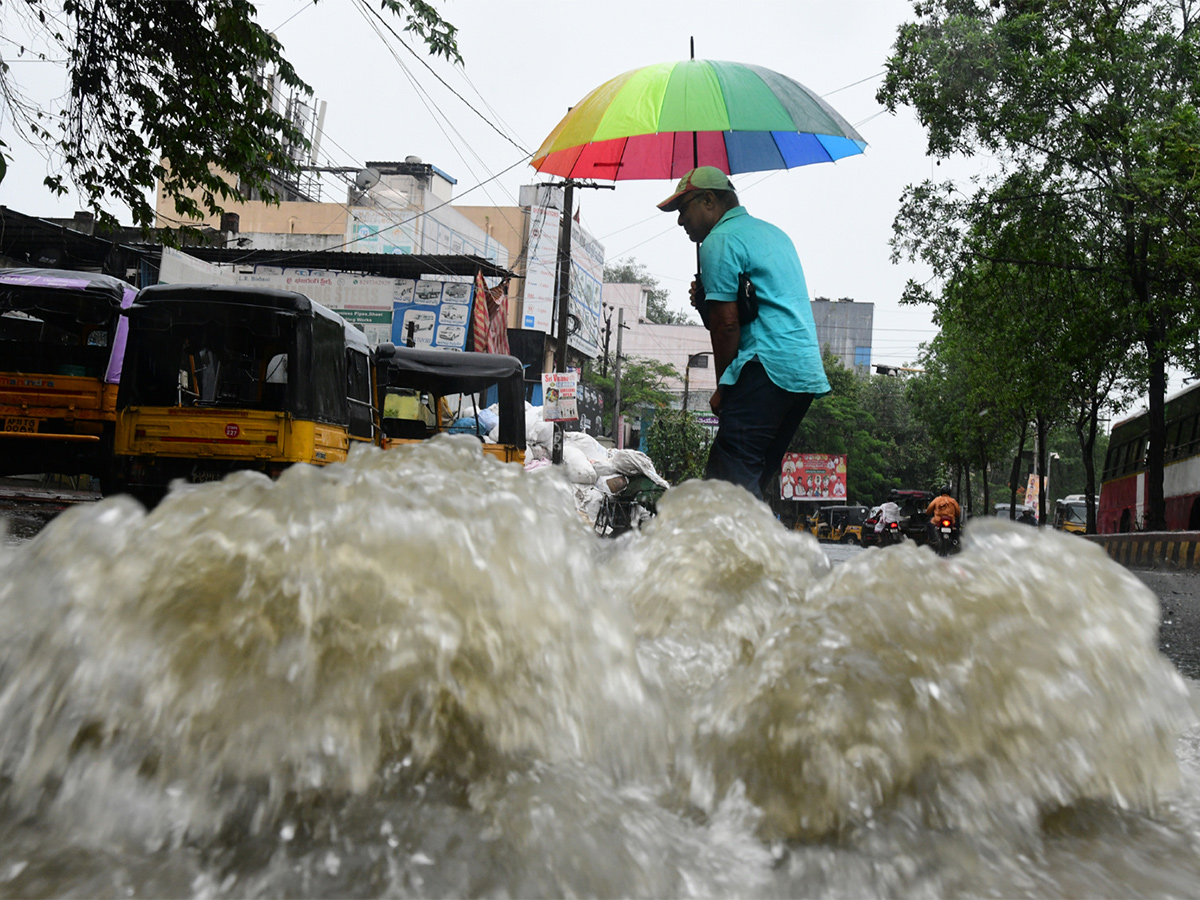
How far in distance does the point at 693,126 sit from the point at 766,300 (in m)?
1.40

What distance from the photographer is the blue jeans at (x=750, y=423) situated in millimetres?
3936

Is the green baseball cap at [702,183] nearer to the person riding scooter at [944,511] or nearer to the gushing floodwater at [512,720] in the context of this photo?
the gushing floodwater at [512,720]

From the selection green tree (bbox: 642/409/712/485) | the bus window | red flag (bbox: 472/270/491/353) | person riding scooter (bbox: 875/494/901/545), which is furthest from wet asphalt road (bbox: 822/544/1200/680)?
green tree (bbox: 642/409/712/485)

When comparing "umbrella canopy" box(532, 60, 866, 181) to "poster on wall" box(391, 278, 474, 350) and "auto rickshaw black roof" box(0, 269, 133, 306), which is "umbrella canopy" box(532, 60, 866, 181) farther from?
"poster on wall" box(391, 278, 474, 350)

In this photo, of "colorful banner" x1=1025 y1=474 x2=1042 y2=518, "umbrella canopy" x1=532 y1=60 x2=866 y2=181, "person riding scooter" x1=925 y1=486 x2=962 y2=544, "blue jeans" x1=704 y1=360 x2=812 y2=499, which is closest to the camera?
"blue jeans" x1=704 y1=360 x2=812 y2=499

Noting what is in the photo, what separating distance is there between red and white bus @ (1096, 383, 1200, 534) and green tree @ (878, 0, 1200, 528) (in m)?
0.49

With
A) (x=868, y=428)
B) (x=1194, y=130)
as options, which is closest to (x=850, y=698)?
(x=1194, y=130)

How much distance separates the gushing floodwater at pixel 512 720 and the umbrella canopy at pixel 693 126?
12.7 feet

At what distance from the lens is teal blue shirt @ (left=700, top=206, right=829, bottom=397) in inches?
157

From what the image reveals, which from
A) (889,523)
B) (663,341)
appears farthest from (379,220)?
(663,341)

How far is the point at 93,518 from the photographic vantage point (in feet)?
4.18

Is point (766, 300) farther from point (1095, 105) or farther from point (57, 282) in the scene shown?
point (1095, 105)

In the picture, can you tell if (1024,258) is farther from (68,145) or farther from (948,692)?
(948,692)

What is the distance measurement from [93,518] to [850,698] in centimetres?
105
